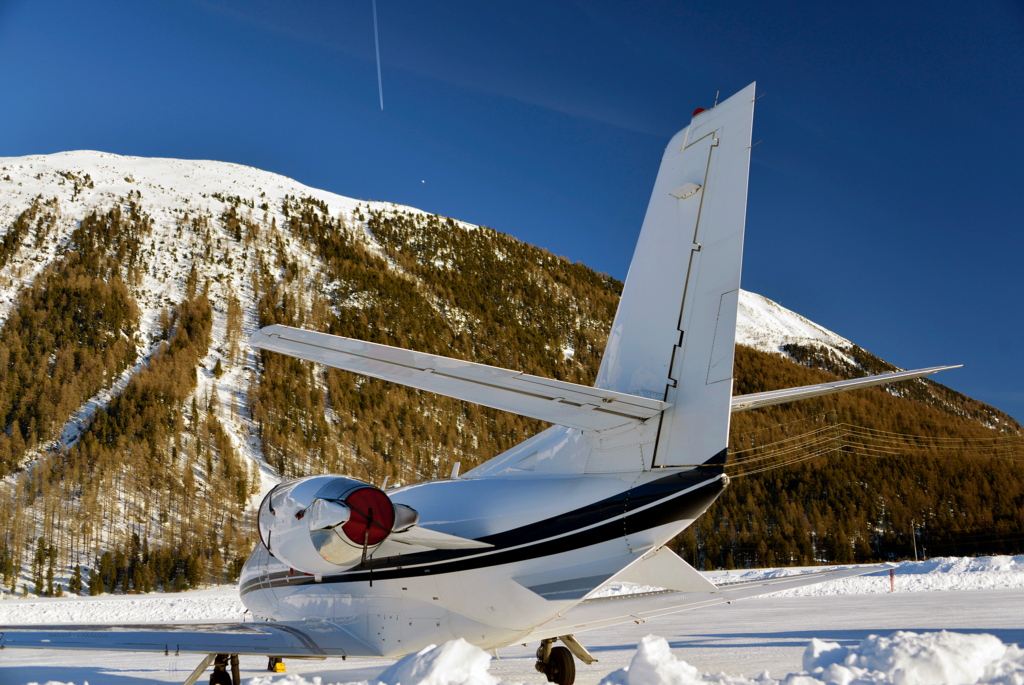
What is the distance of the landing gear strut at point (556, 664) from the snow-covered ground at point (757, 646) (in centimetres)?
19

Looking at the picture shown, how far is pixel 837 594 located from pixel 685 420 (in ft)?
54.9

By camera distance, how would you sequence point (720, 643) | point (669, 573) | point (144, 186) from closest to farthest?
point (669, 573) → point (720, 643) → point (144, 186)

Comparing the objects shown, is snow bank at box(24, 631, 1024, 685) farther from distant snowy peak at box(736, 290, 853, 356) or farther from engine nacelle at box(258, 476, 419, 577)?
distant snowy peak at box(736, 290, 853, 356)

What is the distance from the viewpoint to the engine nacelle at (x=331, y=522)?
17.8ft

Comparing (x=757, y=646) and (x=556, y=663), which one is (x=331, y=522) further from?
(x=757, y=646)

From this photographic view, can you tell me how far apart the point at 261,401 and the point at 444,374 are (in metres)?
72.1

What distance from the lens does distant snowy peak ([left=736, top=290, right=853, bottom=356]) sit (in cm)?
15525

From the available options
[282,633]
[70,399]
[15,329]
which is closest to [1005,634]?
[282,633]

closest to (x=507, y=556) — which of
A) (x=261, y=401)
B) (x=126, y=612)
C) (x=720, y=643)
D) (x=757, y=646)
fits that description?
(x=757, y=646)

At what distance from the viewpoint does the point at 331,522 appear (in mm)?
5383

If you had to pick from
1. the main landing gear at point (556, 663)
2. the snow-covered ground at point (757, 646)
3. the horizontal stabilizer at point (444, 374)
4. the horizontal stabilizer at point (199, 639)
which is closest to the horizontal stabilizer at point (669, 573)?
the snow-covered ground at point (757, 646)

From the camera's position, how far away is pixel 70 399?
64.9m

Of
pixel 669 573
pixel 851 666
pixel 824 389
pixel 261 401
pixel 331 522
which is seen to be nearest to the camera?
pixel 851 666

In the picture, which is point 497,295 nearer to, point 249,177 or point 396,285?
point 396,285
